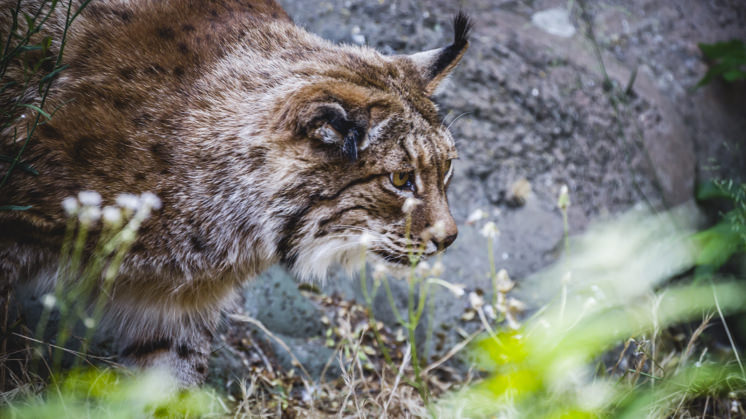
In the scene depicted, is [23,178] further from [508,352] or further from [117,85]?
[508,352]

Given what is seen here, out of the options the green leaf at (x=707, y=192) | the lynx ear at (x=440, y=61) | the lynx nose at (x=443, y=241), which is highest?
the lynx ear at (x=440, y=61)

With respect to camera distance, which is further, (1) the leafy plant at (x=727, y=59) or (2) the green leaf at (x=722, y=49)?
(2) the green leaf at (x=722, y=49)

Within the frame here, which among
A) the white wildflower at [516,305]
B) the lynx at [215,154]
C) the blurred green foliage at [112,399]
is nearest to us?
the blurred green foliage at [112,399]

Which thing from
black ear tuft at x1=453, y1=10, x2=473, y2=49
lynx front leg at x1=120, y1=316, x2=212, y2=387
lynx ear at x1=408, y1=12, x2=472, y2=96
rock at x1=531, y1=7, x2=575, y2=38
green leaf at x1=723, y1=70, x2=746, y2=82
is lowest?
lynx front leg at x1=120, y1=316, x2=212, y2=387

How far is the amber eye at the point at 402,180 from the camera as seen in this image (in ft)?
8.56

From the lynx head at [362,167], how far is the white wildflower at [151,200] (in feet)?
1.59

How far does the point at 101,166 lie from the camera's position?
7.71 ft

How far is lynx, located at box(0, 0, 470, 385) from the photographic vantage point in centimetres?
236

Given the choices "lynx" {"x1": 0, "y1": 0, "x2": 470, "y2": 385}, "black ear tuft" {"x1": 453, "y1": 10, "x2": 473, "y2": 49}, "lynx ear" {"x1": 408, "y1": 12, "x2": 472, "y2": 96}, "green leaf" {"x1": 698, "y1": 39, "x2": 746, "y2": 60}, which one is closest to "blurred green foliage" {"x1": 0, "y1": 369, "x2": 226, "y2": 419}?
"lynx" {"x1": 0, "y1": 0, "x2": 470, "y2": 385}

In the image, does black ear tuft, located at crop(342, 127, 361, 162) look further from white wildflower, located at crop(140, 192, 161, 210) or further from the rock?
the rock

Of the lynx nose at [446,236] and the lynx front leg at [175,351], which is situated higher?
the lynx nose at [446,236]

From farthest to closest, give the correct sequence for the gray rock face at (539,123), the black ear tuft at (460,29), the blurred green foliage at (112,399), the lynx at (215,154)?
the gray rock face at (539,123), the black ear tuft at (460,29), the lynx at (215,154), the blurred green foliage at (112,399)

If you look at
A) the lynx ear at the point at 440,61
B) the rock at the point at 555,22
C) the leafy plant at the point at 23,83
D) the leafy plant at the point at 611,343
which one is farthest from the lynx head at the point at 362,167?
the rock at the point at 555,22

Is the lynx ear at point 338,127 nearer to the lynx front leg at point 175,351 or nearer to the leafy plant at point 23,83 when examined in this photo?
the leafy plant at point 23,83
